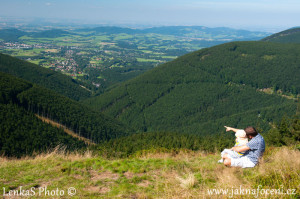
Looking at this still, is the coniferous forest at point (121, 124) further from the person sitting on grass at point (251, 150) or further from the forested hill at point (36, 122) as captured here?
the person sitting on grass at point (251, 150)

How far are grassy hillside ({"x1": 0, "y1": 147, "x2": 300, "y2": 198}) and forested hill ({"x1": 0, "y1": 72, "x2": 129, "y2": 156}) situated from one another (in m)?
38.9

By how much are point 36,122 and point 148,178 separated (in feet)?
249

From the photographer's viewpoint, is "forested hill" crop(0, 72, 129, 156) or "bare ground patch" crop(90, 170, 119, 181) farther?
"forested hill" crop(0, 72, 129, 156)

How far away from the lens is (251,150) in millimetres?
10562

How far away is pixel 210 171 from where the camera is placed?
10.8m

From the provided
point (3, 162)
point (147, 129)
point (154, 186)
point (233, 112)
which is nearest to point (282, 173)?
point (154, 186)

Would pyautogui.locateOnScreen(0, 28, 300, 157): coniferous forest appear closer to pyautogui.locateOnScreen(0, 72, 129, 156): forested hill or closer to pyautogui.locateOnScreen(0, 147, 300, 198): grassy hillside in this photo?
pyautogui.locateOnScreen(0, 72, 129, 156): forested hill

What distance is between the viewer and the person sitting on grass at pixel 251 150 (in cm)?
1027

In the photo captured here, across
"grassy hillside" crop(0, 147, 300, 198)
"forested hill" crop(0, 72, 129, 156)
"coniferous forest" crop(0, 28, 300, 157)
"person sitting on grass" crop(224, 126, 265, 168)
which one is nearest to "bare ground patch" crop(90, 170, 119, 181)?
"grassy hillside" crop(0, 147, 300, 198)

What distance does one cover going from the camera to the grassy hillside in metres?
7.92

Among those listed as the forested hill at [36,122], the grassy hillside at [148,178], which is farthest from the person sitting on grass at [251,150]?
the forested hill at [36,122]

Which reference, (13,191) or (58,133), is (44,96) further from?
(13,191)

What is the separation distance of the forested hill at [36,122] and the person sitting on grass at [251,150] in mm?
46702

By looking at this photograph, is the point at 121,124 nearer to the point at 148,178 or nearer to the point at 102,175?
the point at 102,175
